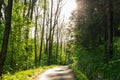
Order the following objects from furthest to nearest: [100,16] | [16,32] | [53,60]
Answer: [53,60] → [16,32] → [100,16]

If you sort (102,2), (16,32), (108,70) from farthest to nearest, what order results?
(16,32), (102,2), (108,70)

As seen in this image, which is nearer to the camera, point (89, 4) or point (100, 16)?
point (100, 16)

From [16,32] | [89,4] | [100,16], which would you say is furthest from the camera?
[16,32]

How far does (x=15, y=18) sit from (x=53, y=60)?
146 feet

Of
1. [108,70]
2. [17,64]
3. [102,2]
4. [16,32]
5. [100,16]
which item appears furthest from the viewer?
[17,64]

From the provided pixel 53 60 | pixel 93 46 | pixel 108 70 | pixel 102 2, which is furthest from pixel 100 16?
pixel 53 60

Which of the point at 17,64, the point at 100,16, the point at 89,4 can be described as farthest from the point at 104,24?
the point at 17,64

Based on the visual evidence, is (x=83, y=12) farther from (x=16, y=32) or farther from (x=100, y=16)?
(x=16, y=32)

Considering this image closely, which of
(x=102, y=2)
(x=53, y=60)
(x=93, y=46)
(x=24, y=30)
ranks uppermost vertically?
(x=102, y=2)

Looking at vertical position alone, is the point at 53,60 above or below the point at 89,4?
below

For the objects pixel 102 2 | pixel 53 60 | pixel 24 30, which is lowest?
pixel 53 60

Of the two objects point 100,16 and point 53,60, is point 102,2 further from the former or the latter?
point 53,60

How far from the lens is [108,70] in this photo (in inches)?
534

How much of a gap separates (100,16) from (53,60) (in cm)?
4734
